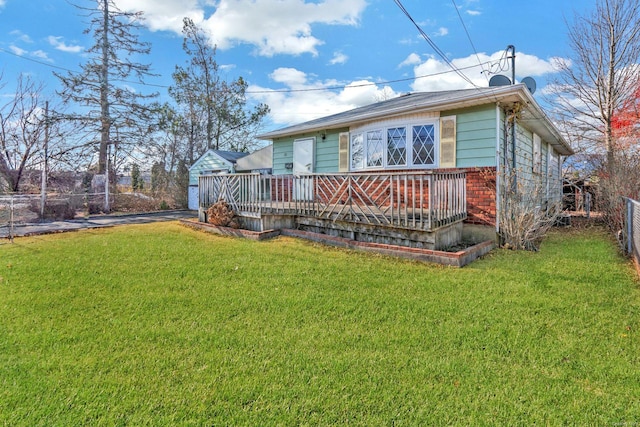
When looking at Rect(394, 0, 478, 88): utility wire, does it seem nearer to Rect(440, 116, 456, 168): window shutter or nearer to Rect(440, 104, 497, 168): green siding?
Rect(440, 104, 497, 168): green siding

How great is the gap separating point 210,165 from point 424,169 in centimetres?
1206

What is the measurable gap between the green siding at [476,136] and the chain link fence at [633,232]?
226 centimetres

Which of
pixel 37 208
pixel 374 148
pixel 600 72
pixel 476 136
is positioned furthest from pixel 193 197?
pixel 600 72

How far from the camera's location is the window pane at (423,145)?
289 inches

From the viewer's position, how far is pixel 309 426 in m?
1.85

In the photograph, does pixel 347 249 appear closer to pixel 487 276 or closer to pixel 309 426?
pixel 487 276

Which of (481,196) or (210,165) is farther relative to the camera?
(210,165)

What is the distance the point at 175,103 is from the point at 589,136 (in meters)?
22.6

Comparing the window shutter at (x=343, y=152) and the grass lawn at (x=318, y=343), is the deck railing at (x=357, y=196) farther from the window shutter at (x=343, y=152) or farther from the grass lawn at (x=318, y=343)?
the window shutter at (x=343, y=152)

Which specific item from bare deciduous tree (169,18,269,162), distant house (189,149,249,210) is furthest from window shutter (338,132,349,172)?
bare deciduous tree (169,18,269,162)

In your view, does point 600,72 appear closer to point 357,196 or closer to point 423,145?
point 423,145

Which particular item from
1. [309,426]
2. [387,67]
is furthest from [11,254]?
[387,67]

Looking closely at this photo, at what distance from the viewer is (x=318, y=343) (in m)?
2.77

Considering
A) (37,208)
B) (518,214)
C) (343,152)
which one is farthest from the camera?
(37,208)
